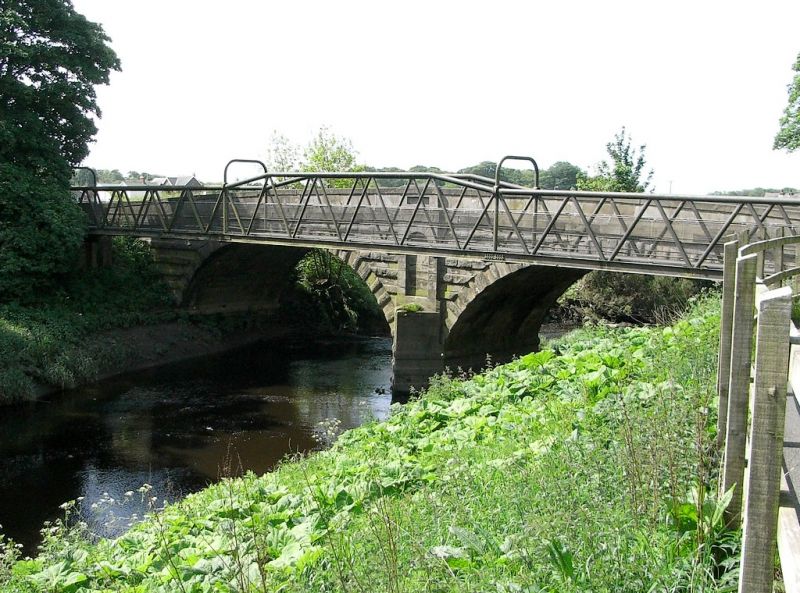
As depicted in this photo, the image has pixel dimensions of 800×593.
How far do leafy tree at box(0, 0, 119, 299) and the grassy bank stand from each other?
14627mm

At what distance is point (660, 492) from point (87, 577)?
472 centimetres

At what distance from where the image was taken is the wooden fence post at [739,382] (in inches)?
155

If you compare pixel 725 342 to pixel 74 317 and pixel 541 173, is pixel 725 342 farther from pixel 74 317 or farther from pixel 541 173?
pixel 541 173

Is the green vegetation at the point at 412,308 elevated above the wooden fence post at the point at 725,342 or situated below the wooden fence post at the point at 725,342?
below

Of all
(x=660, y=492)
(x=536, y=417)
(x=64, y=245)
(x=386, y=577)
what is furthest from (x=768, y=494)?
(x=64, y=245)

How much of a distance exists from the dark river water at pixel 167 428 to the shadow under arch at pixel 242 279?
3.01 m

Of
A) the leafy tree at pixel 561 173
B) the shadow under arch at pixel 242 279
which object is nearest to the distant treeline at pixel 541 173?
the leafy tree at pixel 561 173

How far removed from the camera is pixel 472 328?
20297 millimetres

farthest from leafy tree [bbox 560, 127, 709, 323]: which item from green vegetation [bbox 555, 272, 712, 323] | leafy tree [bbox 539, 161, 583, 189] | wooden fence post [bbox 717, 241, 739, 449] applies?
leafy tree [bbox 539, 161, 583, 189]

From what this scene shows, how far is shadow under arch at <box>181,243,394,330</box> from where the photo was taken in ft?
88.1

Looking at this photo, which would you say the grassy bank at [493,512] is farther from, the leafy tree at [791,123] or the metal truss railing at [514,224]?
the leafy tree at [791,123]

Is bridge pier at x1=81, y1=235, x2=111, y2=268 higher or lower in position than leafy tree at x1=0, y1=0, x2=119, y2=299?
lower

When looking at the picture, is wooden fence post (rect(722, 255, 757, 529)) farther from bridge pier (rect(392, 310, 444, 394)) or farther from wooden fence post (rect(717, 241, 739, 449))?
bridge pier (rect(392, 310, 444, 394))

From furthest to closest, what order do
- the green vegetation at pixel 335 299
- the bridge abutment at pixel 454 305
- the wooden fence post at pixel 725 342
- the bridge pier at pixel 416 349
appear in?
the green vegetation at pixel 335 299 < the bridge pier at pixel 416 349 < the bridge abutment at pixel 454 305 < the wooden fence post at pixel 725 342
